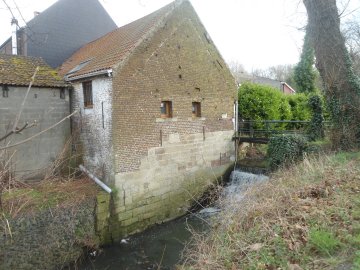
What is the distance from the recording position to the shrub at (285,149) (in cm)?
1108

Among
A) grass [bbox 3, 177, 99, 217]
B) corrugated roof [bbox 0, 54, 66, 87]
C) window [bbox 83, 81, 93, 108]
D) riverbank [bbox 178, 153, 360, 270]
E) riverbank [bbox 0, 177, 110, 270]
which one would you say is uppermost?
corrugated roof [bbox 0, 54, 66, 87]

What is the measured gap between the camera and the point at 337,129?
11.0 m

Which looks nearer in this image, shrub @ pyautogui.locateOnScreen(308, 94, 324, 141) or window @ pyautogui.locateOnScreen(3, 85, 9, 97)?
window @ pyautogui.locateOnScreen(3, 85, 9, 97)

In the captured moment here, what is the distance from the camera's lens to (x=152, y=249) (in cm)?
895

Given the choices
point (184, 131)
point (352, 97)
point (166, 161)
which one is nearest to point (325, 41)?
point (352, 97)

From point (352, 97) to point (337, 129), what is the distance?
1.30 meters

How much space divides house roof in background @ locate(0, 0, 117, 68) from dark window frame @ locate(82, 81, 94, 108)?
5.49m

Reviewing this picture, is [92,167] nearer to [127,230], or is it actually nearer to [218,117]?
[127,230]

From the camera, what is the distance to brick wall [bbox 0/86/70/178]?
385 inches

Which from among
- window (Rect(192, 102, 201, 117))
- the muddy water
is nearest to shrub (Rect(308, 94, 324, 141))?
window (Rect(192, 102, 201, 117))

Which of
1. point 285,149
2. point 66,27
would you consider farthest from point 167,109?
point 66,27

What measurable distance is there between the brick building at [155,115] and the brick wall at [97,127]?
3 cm

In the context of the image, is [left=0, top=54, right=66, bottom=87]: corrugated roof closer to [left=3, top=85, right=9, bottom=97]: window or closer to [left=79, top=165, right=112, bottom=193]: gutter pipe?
[left=3, top=85, right=9, bottom=97]: window

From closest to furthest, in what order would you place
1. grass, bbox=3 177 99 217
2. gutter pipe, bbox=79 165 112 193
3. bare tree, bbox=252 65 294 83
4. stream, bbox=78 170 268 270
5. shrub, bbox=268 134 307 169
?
grass, bbox=3 177 99 217
stream, bbox=78 170 268 270
gutter pipe, bbox=79 165 112 193
shrub, bbox=268 134 307 169
bare tree, bbox=252 65 294 83
